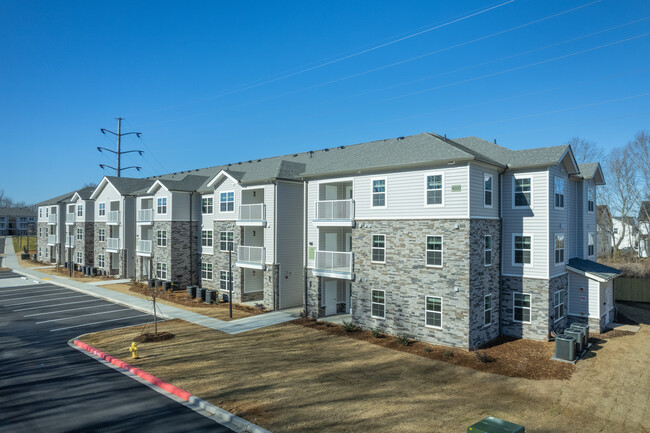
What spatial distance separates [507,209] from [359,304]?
8.50 m

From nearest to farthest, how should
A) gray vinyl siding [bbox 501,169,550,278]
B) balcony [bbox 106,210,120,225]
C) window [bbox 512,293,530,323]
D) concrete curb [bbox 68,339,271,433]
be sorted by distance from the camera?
concrete curb [bbox 68,339,271,433], gray vinyl siding [bbox 501,169,550,278], window [bbox 512,293,530,323], balcony [bbox 106,210,120,225]

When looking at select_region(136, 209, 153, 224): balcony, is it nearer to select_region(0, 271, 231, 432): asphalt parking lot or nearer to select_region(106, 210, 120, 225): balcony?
select_region(106, 210, 120, 225): balcony

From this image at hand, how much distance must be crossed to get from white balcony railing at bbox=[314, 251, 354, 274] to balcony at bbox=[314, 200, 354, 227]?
1545 mm

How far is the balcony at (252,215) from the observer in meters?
24.0

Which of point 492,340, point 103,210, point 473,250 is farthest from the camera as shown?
point 103,210

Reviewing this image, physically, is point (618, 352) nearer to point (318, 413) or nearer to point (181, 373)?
point (318, 413)

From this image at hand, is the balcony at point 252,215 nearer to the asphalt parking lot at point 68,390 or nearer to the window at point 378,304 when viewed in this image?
the asphalt parking lot at point 68,390

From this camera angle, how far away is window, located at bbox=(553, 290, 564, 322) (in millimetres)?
17939

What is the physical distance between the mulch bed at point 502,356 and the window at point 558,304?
2.00 meters

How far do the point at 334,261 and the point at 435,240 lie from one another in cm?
571

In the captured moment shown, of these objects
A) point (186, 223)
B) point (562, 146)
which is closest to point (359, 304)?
point (562, 146)

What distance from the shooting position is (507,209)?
720 inches

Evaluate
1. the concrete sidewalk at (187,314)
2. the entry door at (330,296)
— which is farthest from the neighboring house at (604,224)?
the concrete sidewalk at (187,314)

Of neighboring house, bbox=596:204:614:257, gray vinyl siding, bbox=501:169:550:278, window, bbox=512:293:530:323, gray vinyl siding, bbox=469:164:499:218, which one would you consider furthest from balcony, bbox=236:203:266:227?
neighboring house, bbox=596:204:614:257
